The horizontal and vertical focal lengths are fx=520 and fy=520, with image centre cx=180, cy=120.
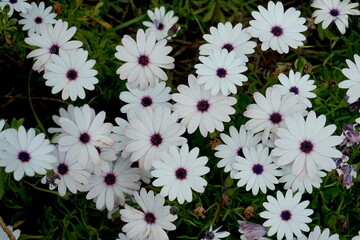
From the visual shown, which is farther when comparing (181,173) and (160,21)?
(160,21)

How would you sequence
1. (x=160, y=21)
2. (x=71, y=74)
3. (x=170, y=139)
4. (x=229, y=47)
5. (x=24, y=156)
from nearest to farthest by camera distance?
1. (x=24, y=156)
2. (x=170, y=139)
3. (x=71, y=74)
4. (x=229, y=47)
5. (x=160, y=21)

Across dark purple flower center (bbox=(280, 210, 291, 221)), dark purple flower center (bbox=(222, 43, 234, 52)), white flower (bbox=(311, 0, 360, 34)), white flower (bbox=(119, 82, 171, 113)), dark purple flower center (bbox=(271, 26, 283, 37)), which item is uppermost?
white flower (bbox=(311, 0, 360, 34))

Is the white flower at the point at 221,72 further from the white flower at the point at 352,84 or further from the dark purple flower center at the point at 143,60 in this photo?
the white flower at the point at 352,84

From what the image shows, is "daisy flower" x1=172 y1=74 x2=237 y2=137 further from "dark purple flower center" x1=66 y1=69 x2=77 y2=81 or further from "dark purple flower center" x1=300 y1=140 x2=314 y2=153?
"dark purple flower center" x1=66 y1=69 x2=77 y2=81

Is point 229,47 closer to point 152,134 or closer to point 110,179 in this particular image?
point 152,134

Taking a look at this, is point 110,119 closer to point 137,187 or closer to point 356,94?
point 137,187

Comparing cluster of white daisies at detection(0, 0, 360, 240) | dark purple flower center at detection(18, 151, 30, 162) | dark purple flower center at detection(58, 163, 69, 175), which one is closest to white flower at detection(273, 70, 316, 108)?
cluster of white daisies at detection(0, 0, 360, 240)

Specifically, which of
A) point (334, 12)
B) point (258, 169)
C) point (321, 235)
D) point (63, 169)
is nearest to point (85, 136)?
point (63, 169)
